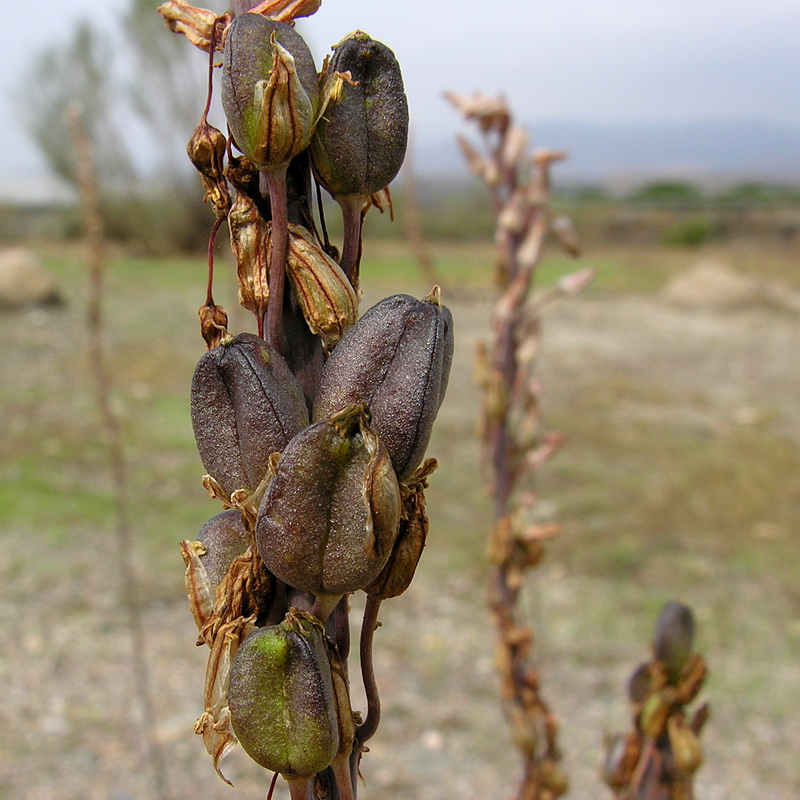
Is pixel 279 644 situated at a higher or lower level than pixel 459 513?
higher

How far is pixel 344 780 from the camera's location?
0.57m

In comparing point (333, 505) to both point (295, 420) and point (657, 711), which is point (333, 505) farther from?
point (657, 711)

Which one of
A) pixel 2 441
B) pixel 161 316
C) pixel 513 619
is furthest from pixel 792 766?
pixel 161 316

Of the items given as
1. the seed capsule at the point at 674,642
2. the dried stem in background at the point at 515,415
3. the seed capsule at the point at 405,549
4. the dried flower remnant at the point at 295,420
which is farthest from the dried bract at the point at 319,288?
the dried stem in background at the point at 515,415

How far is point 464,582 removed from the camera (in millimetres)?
4309

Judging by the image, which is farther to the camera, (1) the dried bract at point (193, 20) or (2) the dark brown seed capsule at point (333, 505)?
(1) the dried bract at point (193, 20)

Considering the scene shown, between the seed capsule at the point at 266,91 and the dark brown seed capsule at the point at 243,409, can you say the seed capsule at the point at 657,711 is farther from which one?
the seed capsule at the point at 266,91

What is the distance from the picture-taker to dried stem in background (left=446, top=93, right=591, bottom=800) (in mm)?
1527

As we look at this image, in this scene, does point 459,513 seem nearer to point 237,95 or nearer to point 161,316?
point 237,95

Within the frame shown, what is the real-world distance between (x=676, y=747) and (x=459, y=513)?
4238mm

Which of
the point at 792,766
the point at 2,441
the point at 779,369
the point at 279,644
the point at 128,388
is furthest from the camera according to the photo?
the point at 779,369

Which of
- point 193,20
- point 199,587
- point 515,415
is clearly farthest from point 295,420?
point 515,415

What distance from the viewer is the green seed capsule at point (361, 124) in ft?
1.93

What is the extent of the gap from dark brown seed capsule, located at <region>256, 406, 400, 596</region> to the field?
4.52ft
